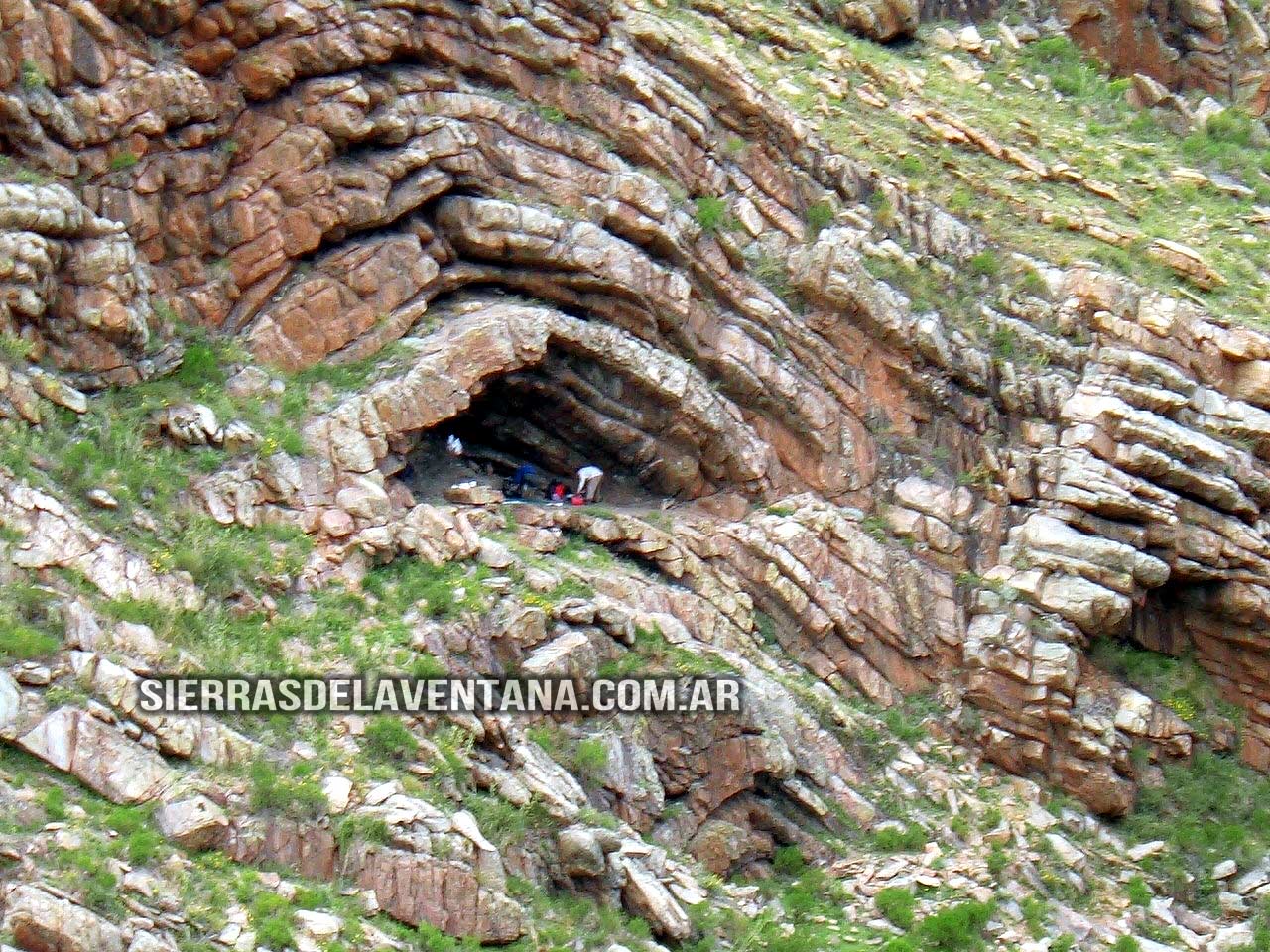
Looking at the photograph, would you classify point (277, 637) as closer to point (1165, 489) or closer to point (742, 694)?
point (742, 694)

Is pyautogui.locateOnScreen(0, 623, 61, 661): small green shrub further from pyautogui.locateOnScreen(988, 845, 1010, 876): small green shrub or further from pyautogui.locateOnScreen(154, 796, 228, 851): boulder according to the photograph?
pyautogui.locateOnScreen(988, 845, 1010, 876): small green shrub

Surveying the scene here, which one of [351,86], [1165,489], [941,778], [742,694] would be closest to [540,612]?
[742,694]

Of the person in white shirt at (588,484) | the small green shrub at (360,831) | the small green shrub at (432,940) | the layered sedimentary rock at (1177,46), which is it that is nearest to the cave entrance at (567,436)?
the person in white shirt at (588,484)

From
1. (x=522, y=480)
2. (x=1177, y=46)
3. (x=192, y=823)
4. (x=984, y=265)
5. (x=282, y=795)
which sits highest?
(x=1177, y=46)

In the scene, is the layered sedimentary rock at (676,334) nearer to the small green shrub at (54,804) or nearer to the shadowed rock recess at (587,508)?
the shadowed rock recess at (587,508)

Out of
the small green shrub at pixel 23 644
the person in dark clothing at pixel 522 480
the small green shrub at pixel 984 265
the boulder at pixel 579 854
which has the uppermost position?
the small green shrub at pixel 984 265

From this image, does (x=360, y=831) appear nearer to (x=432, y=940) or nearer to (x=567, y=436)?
(x=432, y=940)

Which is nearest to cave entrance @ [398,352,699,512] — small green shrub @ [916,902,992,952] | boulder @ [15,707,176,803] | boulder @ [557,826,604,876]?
boulder @ [557,826,604,876]

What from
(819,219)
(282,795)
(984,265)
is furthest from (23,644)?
(984,265)
